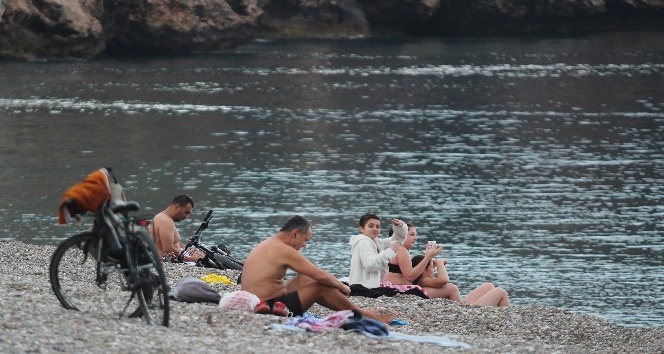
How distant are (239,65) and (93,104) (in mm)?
25080

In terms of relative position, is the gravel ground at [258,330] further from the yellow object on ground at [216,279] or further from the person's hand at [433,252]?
the person's hand at [433,252]

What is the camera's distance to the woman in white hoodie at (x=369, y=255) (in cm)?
1747

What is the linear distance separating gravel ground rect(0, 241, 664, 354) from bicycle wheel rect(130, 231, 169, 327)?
0.73 ft

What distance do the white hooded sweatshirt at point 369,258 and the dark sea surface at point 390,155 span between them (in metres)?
7.89

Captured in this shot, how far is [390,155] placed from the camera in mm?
50125

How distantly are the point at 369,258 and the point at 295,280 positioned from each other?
2.19m

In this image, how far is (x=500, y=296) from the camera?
19969 mm

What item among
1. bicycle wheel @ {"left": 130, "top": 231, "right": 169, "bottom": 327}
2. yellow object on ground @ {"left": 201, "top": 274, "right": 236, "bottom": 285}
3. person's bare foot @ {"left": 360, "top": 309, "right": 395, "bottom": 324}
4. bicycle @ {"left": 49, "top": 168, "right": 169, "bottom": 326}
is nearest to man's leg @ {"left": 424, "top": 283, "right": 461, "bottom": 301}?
yellow object on ground @ {"left": 201, "top": 274, "right": 236, "bottom": 285}

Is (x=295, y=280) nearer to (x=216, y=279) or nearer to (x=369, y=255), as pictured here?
(x=369, y=255)

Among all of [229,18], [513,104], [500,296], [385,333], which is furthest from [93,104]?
[385,333]

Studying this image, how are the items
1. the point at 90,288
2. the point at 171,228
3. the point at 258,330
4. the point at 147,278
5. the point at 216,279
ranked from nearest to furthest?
the point at 147,278
the point at 258,330
the point at 90,288
the point at 216,279
the point at 171,228

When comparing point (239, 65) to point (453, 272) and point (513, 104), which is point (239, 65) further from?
point (453, 272)

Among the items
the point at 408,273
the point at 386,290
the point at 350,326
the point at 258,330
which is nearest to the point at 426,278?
the point at 408,273

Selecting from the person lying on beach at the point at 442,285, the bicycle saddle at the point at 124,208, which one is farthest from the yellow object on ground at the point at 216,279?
the bicycle saddle at the point at 124,208
